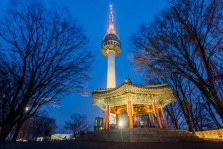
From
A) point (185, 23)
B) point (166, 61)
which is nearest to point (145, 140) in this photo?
point (166, 61)

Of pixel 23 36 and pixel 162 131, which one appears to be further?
pixel 162 131

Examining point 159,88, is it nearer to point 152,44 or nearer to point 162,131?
point 162,131

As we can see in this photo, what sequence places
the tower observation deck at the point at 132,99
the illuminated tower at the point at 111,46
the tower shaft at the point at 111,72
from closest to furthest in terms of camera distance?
the tower observation deck at the point at 132,99 → the tower shaft at the point at 111,72 → the illuminated tower at the point at 111,46

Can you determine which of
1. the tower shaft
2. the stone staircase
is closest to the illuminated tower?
the tower shaft

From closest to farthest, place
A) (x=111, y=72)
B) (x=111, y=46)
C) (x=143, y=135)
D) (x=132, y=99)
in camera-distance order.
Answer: (x=143, y=135) → (x=132, y=99) → (x=111, y=72) → (x=111, y=46)

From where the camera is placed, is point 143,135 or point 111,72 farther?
point 111,72

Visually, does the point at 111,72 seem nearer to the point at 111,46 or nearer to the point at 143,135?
the point at 111,46

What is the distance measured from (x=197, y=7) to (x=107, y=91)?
36.6ft

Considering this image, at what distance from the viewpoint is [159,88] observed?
1509 cm

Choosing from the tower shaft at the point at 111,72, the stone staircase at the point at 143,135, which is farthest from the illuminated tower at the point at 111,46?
the stone staircase at the point at 143,135

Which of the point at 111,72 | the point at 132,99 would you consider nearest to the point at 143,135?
the point at 132,99

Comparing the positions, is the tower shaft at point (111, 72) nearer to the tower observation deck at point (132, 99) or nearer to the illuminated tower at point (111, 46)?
the illuminated tower at point (111, 46)

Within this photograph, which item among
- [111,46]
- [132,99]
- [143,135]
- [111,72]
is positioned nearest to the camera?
[143,135]

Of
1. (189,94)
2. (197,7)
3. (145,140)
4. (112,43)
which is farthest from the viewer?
(112,43)
